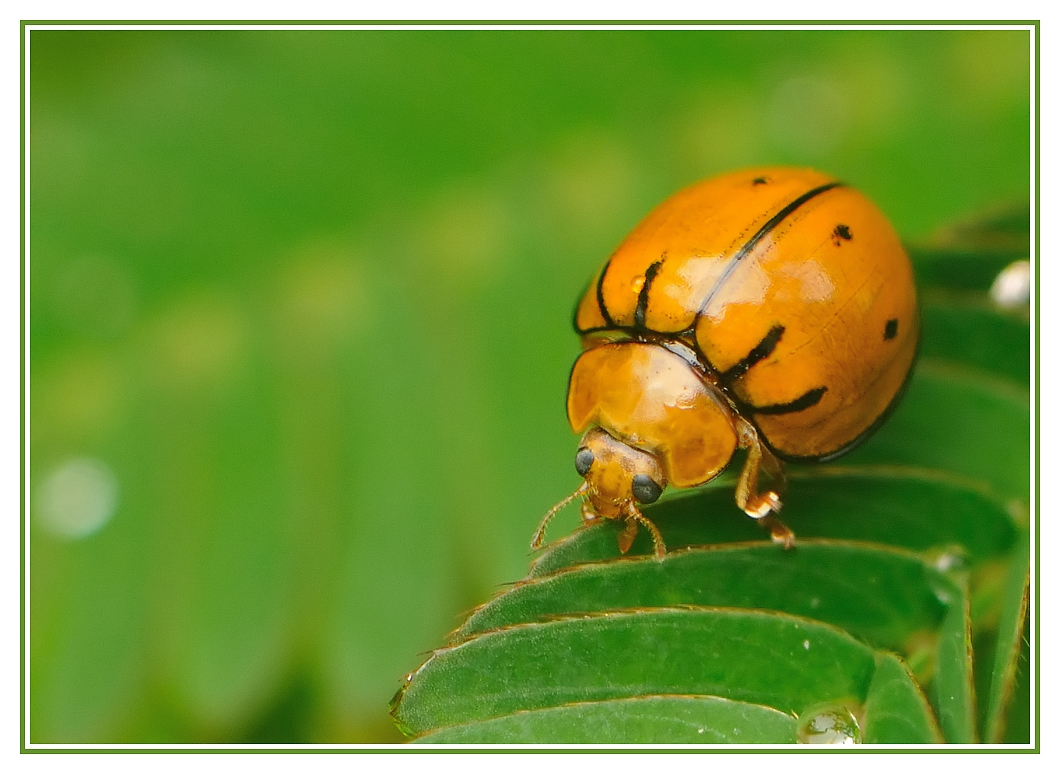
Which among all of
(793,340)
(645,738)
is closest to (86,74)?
(793,340)

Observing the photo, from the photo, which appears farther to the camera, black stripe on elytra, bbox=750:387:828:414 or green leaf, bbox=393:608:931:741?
black stripe on elytra, bbox=750:387:828:414

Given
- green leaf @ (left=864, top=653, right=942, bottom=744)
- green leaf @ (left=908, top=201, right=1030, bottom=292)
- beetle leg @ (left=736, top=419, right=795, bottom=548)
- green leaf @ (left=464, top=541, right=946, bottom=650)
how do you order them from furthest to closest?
1. green leaf @ (left=908, top=201, right=1030, bottom=292)
2. beetle leg @ (left=736, top=419, right=795, bottom=548)
3. green leaf @ (left=464, top=541, right=946, bottom=650)
4. green leaf @ (left=864, top=653, right=942, bottom=744)

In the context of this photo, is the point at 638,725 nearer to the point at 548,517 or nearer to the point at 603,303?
the point at 548,517

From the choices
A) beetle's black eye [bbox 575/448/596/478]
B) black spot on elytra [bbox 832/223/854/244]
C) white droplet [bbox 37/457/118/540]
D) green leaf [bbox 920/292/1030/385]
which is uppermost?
black spot on elytra [bbox 832/223/854/244]

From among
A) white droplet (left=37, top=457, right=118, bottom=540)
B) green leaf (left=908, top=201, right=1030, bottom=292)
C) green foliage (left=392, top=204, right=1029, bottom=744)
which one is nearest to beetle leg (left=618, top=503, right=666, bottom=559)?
green foliage (left=392, top=204, right=1029, bottom=744)

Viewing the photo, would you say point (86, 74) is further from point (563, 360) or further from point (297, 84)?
point (563, 360)

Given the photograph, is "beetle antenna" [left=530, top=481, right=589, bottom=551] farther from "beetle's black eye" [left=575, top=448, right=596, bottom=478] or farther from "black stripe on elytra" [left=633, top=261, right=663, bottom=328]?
"black stripe on elytra" [left=633, top=261, right=663, bottom=328]

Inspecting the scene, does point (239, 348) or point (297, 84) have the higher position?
point (297, 84)
